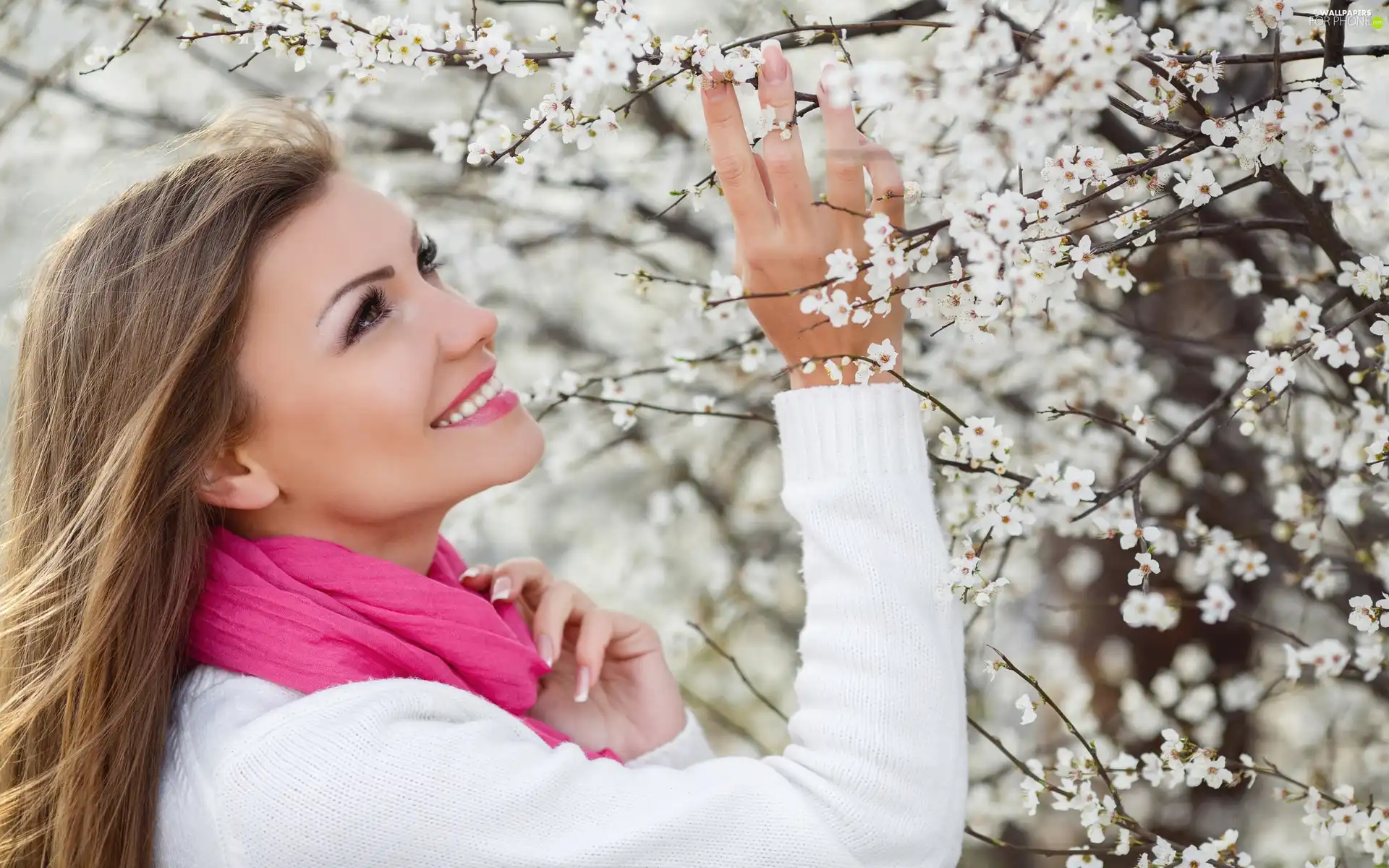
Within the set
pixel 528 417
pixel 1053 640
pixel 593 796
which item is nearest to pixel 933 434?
pixel 1053 640

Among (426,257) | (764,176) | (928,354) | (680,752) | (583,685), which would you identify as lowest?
(928,354)

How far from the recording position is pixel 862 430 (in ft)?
4.01

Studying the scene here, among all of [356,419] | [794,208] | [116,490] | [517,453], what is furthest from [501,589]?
[794,208]

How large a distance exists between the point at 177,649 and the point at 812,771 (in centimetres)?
77

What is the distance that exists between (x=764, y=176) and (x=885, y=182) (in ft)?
0.54

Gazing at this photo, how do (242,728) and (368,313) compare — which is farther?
(368,313)

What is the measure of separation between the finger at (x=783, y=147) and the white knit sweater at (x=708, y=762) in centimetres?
21

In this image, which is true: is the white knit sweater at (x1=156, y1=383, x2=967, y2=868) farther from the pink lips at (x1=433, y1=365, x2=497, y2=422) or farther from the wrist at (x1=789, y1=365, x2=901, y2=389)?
the pink lips at (x1=433, y1=365, x2=497, y2=422)

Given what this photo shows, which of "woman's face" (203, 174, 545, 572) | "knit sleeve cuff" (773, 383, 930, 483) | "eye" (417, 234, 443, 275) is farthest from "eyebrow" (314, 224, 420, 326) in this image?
"knit sleeve cuff" (773, 383, 930, 483)

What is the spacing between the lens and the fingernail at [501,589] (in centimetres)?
164

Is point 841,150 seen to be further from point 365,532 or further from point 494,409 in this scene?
point 365,532

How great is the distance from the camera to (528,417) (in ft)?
4.86

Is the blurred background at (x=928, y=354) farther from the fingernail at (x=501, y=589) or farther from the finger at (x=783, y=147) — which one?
the fingernail at (x=501, y=589)

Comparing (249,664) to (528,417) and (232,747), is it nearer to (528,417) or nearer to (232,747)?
(232,747)
